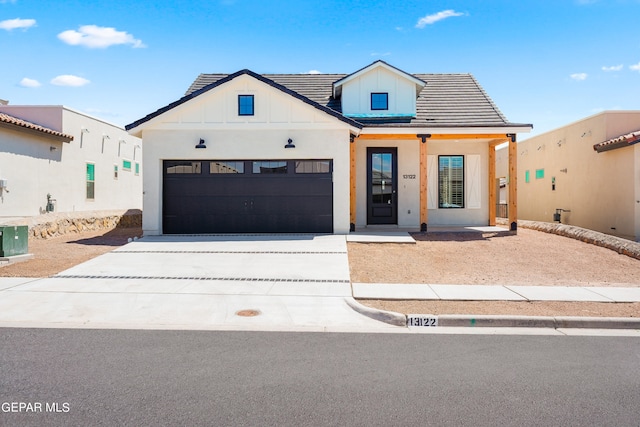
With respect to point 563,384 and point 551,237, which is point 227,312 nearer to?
point 563,384

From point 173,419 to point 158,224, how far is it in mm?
12648

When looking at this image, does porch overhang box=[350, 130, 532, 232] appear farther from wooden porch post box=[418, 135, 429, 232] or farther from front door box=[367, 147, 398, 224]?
front door box=[367, 147, 398, 224]

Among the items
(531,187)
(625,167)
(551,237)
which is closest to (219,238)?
(551,237)

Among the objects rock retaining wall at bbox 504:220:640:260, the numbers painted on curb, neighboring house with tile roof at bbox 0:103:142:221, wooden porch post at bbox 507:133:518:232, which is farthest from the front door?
neighboring house with tile roof at bbox 0:103:142:221

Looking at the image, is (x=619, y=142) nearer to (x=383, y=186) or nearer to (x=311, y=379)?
(x=383, y=186)

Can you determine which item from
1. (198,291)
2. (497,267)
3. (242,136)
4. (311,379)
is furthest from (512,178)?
(311,379)

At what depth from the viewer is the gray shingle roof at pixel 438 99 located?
670 inches

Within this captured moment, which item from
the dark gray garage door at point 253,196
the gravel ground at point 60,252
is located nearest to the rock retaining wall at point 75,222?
the gravel ground at point 60,252

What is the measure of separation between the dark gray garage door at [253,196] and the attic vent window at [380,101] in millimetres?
3743

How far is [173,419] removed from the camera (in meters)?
3.81

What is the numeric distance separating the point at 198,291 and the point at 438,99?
13.9 metres

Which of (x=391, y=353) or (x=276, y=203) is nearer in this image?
(x=391, y=353)

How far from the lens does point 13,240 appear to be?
11.7m

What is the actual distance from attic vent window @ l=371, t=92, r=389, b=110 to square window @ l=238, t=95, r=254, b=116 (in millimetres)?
4905
